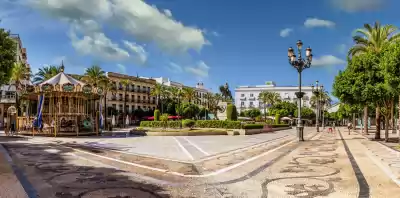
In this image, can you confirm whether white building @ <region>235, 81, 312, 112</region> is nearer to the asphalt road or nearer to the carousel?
the carousel

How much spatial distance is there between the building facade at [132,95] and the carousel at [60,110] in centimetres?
4183

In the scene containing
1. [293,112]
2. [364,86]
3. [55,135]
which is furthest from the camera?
[293,112]

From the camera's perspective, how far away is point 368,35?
29219 millimetres

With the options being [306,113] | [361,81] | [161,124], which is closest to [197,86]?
[306,113]

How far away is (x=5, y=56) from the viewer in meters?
17.1

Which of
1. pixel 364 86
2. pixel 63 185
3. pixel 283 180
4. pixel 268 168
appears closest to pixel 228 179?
pixel 283 180

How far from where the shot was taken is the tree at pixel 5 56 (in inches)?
660

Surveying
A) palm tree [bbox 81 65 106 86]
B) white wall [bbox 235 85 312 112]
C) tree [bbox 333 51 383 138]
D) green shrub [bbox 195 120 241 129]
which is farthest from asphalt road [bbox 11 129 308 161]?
white wall [bbox 235 85 312 112]

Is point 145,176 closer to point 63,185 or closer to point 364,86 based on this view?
point 63,185

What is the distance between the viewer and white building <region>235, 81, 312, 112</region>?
113562 millimetres

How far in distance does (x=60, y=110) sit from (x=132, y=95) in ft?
167

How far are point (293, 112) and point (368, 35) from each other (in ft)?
237

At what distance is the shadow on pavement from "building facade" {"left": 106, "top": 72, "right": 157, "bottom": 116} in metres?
62.1

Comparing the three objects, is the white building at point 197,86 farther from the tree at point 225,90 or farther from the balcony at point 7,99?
the balcony at point 7,99
